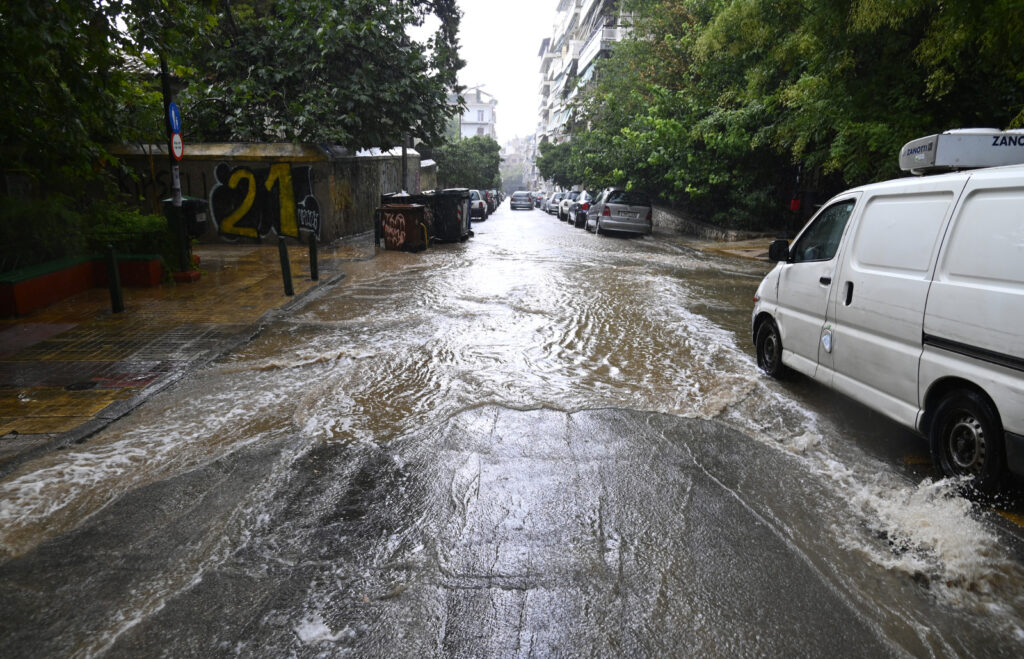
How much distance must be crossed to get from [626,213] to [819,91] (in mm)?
10992

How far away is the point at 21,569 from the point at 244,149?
51.5ft

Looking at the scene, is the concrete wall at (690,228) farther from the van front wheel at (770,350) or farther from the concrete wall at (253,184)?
the van front wheel at (770,350)

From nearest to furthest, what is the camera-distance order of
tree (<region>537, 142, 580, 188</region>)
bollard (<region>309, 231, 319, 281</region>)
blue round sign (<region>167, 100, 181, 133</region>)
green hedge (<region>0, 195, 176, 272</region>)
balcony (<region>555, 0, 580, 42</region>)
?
1. green hedge (<region>0, 195, 176, 272</region>)
2. blue round sign (<region>167, 100, 181, 133</region>)
3. bollard (<region>309, 231, 319, 281</region>)
4. tree (<region>537, 142, 580, 188</region>)
5. balcony (<region>555, 0, 580, 42</region>)

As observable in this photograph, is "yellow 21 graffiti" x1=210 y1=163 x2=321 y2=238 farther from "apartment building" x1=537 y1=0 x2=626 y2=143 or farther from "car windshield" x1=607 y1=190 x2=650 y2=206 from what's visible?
"apartment building" x1=537 y1=0 x2=626 y2=143

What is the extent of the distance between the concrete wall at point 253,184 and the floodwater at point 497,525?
1176 cm

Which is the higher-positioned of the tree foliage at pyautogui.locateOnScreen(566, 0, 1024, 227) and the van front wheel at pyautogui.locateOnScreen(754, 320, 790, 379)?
the tree foliage at pyautogui.locateOnScreen(566, 0, 1024, 227)

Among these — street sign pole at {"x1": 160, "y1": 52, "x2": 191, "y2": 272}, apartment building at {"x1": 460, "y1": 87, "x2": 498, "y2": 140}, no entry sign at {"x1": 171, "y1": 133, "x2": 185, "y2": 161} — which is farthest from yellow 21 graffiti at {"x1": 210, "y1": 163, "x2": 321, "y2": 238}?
apartment building at {"x1": 460, "y1": 87, "x2": 498, "y2": 140}

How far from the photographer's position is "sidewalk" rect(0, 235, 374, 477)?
529 cm

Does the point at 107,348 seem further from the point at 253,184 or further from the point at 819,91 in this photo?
the point at 819,91

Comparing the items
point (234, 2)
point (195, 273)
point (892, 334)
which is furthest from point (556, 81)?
point (892, 334)

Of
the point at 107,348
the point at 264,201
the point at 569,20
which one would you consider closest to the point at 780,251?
the point at 107,348

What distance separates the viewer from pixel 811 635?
2.71m

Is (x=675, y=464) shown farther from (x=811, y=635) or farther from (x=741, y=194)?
(x=741, y=194)

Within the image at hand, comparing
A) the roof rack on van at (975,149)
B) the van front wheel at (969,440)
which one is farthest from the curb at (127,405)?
the roof rack on van at (975,149)
